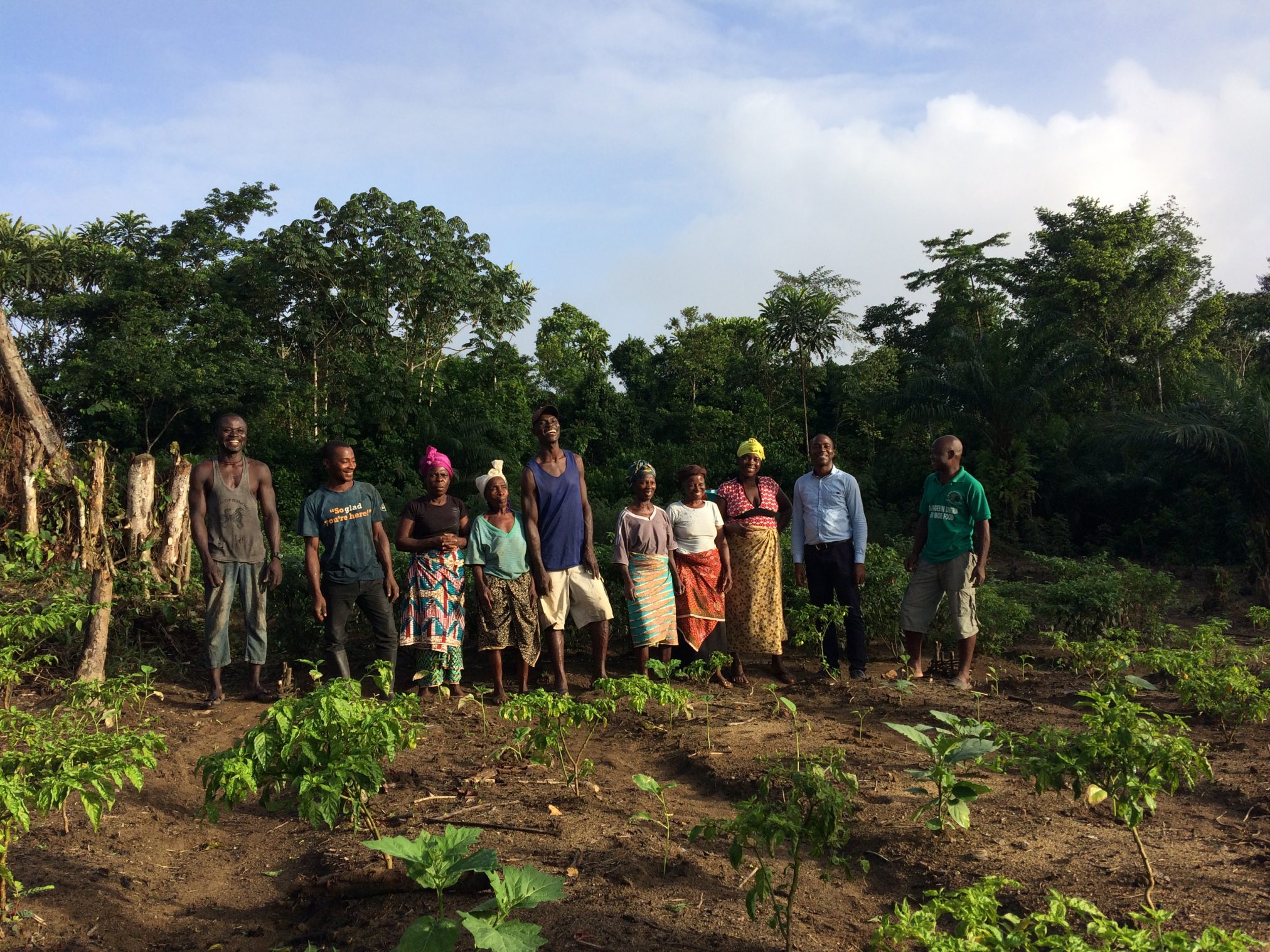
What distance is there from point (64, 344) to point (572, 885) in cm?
2450

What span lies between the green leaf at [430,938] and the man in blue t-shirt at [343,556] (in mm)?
→ 3331

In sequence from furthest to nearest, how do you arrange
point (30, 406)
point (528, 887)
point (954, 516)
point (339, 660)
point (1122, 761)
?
point (30, 406), point (954, 516), point (339, 660), point (1122, 761), point (528, 887)

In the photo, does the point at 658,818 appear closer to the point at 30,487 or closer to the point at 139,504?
the point at 139,504

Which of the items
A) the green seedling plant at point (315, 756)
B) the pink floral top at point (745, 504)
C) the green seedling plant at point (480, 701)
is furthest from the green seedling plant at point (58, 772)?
the pink floral top at point (745, 504)

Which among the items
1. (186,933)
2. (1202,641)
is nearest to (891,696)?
(1202,641)

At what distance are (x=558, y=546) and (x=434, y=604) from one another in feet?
2.59

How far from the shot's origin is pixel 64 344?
23.1m

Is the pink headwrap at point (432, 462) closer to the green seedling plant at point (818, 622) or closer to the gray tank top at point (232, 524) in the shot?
the gray tank top at point (232, 524)

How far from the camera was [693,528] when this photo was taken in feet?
19.9

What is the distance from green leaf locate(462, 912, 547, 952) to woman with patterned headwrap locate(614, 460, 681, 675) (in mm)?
3630

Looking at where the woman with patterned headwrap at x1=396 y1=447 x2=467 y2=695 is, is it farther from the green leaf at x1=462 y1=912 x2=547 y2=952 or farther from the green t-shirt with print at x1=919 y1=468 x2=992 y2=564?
the green leaf at x1=462 y1=912 x2=547 y2=952

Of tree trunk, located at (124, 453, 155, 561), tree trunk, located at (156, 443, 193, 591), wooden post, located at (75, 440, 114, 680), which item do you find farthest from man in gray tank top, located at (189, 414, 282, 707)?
tree trunk, located at (124, 453, 155, 561)

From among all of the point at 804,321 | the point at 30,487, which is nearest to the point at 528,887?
the point at 30,487

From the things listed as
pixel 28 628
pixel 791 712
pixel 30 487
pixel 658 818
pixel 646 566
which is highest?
pixel 30 487
